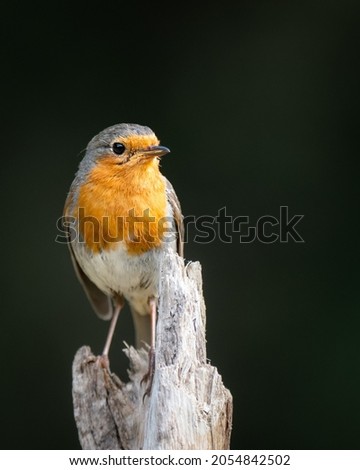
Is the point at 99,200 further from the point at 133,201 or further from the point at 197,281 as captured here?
the point at 197,281

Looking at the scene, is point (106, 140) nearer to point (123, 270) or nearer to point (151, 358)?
point (123, 270)

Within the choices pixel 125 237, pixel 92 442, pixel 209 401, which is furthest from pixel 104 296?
pixel 209 401

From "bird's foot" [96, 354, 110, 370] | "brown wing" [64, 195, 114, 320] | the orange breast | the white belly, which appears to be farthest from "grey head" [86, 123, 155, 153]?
"bird's foot" [96, 354, 110, 370]

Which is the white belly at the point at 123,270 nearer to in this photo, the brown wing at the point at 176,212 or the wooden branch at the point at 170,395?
the brown wing at the point at 176,212

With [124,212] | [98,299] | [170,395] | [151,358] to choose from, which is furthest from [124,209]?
[170,395]

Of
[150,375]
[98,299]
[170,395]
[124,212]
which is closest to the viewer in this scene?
[170,395]

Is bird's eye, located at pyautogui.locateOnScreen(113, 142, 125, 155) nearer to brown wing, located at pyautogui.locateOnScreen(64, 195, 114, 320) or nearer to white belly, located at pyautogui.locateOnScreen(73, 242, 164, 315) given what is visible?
white belly, located at pyautogui.locateOnScreen(73, 242, 164, 315)
